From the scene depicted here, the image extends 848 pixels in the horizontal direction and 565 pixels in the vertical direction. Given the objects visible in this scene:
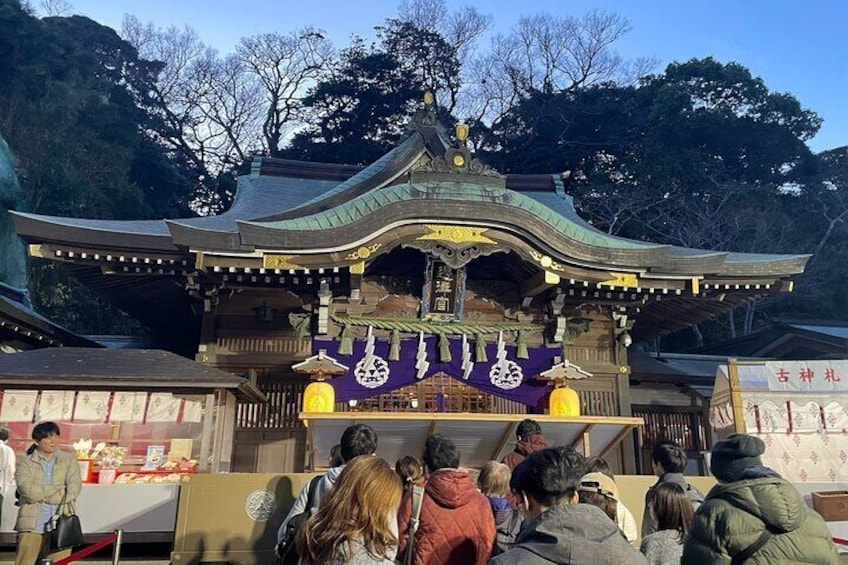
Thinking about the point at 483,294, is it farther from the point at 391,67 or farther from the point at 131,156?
the point at 391,67

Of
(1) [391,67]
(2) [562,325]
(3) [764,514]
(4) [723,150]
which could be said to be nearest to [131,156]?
(1) [391,67]

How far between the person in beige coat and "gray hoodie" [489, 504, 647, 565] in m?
5.10

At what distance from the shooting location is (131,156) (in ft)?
90.0

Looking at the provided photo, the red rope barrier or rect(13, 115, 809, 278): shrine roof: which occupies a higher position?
rect(13, 115, 809, 278): shrine roof

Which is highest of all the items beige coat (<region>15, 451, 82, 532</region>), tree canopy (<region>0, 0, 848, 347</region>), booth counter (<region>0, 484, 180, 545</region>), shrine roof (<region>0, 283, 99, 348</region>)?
tree canopy (<region>0, 0, 848, 347</region>)

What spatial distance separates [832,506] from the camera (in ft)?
25.5

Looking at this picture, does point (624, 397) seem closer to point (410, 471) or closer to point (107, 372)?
point (410, 471)

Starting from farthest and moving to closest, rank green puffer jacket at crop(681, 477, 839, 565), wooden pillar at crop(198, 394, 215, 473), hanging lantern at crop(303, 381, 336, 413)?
hanging lantern at crop(303, 381, 336, 413)
wooden pillar at crop(198, 394, 215, 473)
green puffer jacket at crop(681, 477, 839, 565)

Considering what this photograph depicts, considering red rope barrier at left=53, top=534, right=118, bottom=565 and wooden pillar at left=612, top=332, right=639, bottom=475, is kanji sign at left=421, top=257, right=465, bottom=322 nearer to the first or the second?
wooden pillar at left=612, top=332, right=639, bottom=475

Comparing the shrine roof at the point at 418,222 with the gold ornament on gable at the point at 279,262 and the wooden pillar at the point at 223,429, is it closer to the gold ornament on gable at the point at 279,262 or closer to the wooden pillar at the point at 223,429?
the gold ornament on gable at the point at 279,262

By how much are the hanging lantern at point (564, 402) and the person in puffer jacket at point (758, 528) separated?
6633 millimetres

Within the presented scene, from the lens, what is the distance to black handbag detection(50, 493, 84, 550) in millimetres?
5602

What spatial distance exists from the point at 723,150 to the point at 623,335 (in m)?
22.5

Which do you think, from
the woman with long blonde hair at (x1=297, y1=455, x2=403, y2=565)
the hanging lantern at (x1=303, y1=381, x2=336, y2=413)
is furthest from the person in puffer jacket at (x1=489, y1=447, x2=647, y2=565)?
the hanging lantern at (x1=303, y1=381, x2=336, y2=413)
